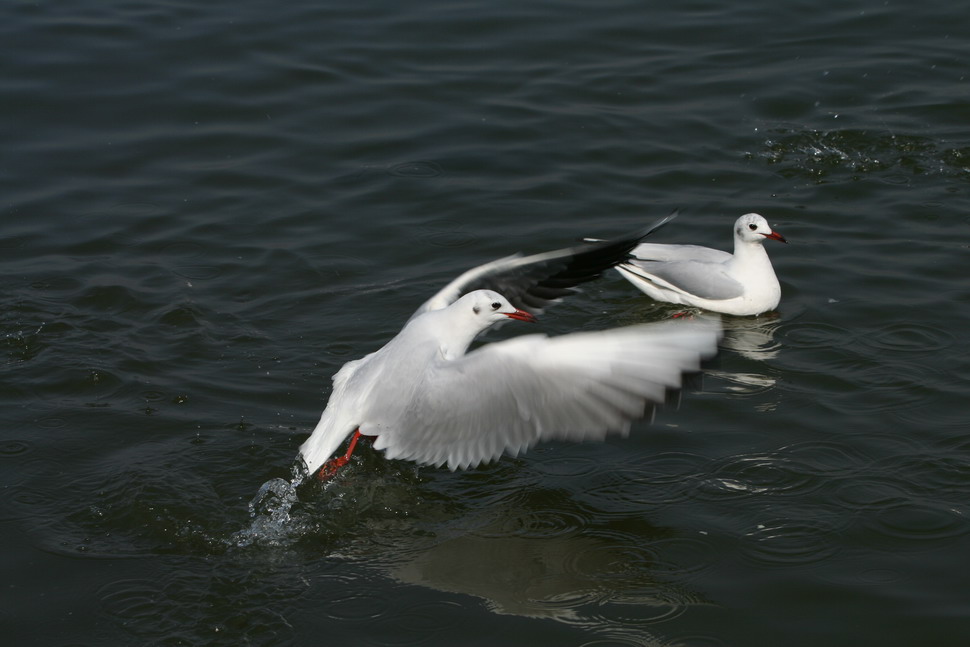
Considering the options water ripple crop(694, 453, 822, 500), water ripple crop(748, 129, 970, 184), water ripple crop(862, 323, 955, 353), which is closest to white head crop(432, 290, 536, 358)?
water ripple crop(694, 453, 822, 500)

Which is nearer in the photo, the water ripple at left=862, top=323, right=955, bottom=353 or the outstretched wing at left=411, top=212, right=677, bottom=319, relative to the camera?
the outstretched wing at left=411, top=212, right=677, bottom=319

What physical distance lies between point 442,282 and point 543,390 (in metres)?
2.99

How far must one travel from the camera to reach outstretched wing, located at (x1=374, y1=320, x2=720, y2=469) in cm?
527

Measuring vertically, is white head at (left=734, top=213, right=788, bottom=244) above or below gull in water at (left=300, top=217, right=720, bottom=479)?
above

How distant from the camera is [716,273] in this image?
8312 millimetres

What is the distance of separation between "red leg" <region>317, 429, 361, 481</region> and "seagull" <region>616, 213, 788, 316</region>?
2476 mm

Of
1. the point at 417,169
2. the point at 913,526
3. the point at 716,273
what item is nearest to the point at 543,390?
the point at 913,526

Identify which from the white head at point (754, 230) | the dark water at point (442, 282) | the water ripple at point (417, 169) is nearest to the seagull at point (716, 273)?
the white head at point (754, 230)

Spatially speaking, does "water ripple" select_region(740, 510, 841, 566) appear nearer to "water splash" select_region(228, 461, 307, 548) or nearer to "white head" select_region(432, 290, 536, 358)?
"white head" select_region(432, 290, 536, 358)

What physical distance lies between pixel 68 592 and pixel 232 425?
1.53 m

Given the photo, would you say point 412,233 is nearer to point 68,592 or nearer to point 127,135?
point 127,135

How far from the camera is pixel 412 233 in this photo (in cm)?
915

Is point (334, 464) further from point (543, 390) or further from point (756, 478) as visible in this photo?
point (756, 478)

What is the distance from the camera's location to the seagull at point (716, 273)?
811 cm
